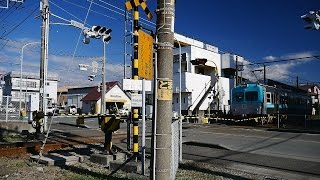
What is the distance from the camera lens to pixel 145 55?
6.98 m

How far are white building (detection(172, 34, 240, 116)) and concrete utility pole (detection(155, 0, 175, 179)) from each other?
2926 centimetres

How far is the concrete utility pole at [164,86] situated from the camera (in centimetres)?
510

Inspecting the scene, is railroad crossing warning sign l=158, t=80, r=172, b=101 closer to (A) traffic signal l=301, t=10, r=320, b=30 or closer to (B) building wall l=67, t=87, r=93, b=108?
(A) traffic signal l=301, t=10, r=320, b=30

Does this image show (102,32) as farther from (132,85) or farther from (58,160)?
(132,85)

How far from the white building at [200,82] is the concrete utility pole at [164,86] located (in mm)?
29257

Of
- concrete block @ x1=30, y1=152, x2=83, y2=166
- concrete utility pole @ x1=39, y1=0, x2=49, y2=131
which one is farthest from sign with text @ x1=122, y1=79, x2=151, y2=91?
concrete utility pole @ x1=39, y1=0, x2=49, y2=131

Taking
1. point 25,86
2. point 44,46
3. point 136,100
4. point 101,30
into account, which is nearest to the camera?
point 136,100

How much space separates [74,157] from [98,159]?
72 centimetres

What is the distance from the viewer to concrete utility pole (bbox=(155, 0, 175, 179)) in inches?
201

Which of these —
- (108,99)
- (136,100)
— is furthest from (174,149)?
(108,99)

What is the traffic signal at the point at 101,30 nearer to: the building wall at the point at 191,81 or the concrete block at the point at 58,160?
the concrete block at the point at 58,160

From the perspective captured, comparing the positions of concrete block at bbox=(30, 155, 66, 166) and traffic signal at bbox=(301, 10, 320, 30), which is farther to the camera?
traffic signal at bbox=(301, 10, 320, 30)

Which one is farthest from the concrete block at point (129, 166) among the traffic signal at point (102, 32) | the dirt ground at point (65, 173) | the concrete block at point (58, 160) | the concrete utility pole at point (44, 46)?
the traffic signal at point (102, 32)

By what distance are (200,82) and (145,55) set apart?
105 ft
